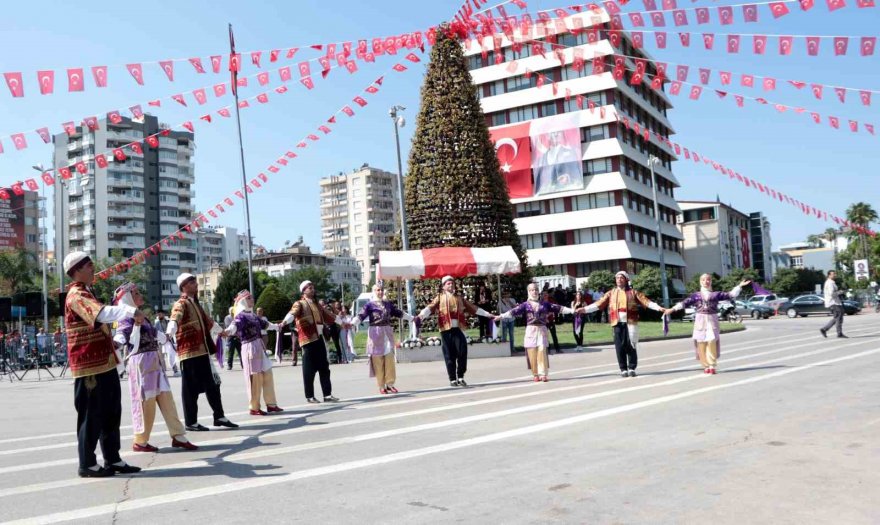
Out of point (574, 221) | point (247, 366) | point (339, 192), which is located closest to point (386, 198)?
point (339, 192)

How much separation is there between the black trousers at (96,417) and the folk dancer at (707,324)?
10.2 m

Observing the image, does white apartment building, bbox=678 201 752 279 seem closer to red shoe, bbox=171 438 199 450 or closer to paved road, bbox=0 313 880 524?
paved road, bbox=0 313 880 524

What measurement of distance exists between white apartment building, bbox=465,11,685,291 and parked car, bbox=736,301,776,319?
10837 mm

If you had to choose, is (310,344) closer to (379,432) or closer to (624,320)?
(379,432)

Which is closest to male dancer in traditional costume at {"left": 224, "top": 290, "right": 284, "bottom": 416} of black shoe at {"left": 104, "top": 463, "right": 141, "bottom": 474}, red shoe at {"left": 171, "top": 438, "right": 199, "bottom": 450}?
red shoe at {"left": 171, "top": 438, "right": 199, "bottom": 450}

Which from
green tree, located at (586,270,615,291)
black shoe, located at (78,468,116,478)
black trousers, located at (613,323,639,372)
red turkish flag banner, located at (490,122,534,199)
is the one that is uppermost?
red turkish flag banner, located at (490,122,534,199)

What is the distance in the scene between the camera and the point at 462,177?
25953 millimetres

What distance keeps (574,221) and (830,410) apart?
56.3 m

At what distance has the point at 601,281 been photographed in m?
54.0

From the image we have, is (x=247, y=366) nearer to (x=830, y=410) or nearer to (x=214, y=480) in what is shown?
(x=214, y=480)

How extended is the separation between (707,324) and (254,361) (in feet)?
28.0

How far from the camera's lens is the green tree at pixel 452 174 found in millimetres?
25906

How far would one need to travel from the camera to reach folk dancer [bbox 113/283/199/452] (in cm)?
850

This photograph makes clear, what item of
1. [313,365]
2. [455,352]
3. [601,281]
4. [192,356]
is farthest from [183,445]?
[601,281]
